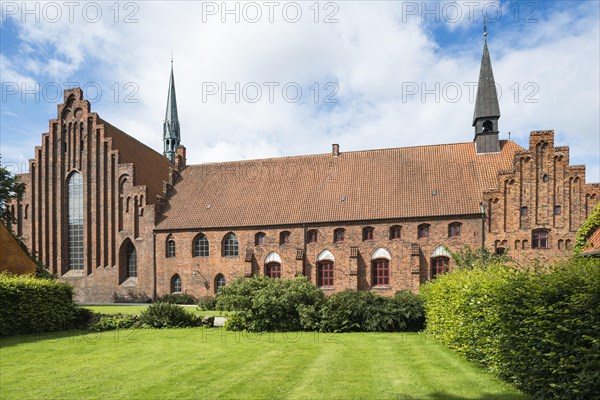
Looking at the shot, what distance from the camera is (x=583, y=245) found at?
59.4ft

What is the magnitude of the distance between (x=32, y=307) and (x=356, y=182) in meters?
22.1

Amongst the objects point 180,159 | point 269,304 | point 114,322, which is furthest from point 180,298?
point 269,304

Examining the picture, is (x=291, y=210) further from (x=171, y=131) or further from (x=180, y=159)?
(x=171, y=131)

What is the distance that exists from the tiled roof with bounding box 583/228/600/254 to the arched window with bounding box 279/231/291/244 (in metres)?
19.0

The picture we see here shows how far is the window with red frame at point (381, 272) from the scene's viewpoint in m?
29.2

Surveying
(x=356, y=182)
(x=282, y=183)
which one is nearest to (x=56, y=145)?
(x=282, y=183)

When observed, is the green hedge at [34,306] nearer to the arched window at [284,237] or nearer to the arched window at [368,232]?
the arched window at [284,237]

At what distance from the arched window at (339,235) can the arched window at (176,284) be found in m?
13.1

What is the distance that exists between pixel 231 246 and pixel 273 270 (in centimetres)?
386

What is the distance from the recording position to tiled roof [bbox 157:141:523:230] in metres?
29.5

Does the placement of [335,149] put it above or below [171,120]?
below

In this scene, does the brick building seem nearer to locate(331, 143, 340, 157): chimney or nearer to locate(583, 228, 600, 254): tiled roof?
locate(331, 143, 340, 157): chimney

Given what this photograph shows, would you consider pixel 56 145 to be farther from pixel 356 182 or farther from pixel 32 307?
pixel 356 182

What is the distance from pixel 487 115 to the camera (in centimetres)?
3081
